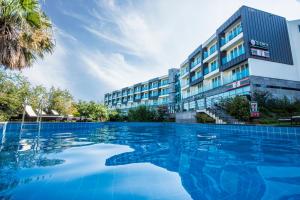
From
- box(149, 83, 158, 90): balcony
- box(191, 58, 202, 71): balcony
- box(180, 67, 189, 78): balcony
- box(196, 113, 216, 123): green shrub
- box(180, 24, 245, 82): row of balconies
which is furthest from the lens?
box(149, 83, 158, 90): balcony

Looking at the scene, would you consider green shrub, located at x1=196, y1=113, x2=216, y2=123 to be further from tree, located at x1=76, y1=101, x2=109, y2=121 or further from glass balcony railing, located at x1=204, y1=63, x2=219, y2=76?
tree, located at x1=76, y1=101, x2=109, y2=121

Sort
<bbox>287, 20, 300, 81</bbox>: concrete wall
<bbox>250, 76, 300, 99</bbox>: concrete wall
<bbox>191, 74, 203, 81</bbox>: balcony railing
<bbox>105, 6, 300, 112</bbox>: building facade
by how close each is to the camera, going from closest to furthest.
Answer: <bbox>250, 76, 300, 99</bbox>: concrete wall < <bbox>105, 6, 300, 112</bbox>: building facade < <bbox>287, 20, 300, 81</bbox>: concrete wall < <bbox>191, 74, 203, 81</bbox>: balcony railing

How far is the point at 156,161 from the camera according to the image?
3775mm

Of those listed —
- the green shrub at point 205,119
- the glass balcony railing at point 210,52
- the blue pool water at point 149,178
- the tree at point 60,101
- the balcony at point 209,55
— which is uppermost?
the glass balcony railing at point 210,52

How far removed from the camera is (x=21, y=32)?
5.97 meters

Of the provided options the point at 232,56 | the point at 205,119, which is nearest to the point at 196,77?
the point at 232,56

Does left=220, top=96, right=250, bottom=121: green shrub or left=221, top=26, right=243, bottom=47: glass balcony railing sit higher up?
left=221, top=26, right=243, bottom=47: glass balcony railing

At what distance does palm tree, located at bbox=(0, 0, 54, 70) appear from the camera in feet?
18.8

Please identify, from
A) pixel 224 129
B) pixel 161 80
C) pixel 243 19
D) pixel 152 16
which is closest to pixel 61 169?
pixel 224 129

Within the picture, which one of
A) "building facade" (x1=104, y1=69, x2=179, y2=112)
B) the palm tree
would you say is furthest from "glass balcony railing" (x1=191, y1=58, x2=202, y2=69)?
the palm tree

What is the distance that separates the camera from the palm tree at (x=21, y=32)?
5742 mm

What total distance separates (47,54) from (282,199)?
8.52m

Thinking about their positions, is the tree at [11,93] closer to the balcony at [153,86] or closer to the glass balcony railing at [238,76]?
the glass balcony railing at [238,76]

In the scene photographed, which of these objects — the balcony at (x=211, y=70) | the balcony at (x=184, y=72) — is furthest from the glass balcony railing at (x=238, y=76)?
the balcony at (x=184, y=72)
